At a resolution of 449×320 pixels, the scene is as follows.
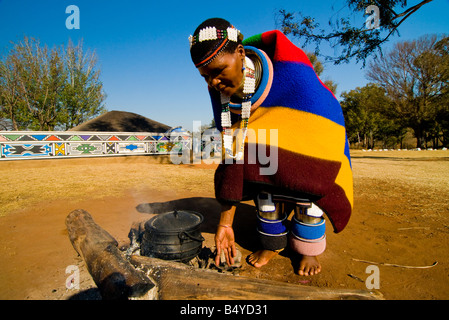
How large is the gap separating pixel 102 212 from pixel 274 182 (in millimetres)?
2778

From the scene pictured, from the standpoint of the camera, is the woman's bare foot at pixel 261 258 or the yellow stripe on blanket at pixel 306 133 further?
the woman's bare foot at pixel 261 258

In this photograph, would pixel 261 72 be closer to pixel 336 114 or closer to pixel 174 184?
pixel 336 114

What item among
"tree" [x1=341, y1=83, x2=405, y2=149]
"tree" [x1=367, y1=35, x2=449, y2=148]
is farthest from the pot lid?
"tree" [x1=341, y1=83, x2=405, y2=149]

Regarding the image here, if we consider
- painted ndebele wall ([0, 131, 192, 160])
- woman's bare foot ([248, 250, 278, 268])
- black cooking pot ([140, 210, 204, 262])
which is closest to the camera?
black cooking pot ([140, 210, 204, 262])

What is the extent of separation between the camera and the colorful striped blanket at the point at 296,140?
4.60 feet

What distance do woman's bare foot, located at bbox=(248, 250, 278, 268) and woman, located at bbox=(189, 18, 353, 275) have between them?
28 cm

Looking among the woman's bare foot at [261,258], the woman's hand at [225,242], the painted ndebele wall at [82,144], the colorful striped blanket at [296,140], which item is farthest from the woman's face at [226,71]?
the painted ndebele wall at [82,144]

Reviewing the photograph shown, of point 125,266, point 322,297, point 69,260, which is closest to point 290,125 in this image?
point 322,297

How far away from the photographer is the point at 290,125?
145cm

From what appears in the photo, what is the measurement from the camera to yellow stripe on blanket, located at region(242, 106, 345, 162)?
140cm

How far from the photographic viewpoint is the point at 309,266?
1.83m

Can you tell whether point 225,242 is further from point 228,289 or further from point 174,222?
point 228,289

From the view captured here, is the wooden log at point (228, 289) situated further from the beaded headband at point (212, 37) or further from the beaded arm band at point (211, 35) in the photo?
the beaded arm band at point (211, 35)

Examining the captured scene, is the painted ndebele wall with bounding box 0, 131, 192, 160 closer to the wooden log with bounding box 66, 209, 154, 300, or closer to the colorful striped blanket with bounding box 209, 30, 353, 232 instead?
the wooden log with bounding box 66, 209, 154, 300
